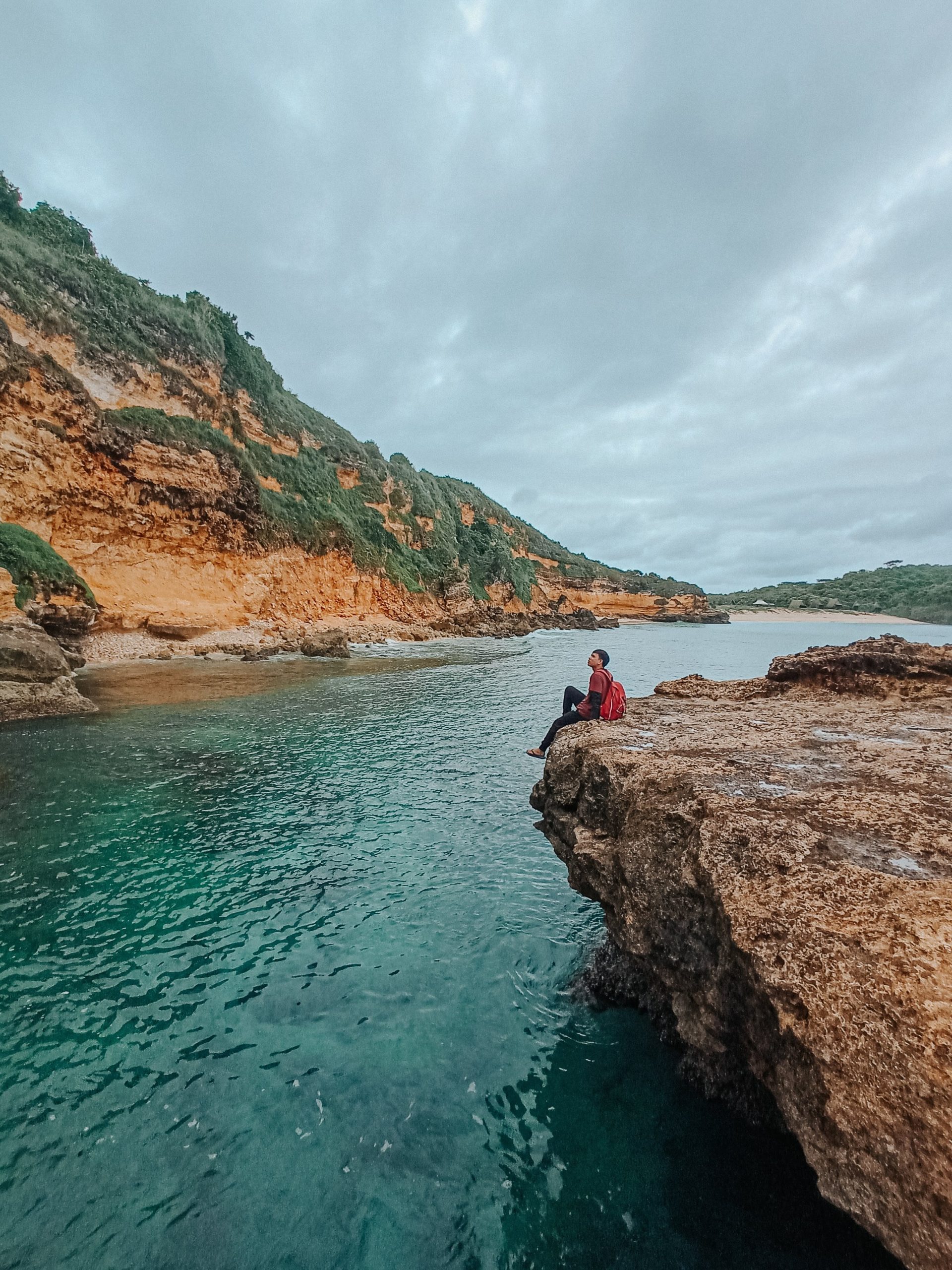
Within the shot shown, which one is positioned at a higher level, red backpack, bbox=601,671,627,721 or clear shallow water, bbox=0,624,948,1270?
red backpack, bbox=601,671,627,721

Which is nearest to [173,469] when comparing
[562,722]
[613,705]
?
[562,722]

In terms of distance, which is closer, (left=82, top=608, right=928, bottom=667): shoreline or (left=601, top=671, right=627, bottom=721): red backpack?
(left=601, top=671, right=627, bottom=721): red backpack

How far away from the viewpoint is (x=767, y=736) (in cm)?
546

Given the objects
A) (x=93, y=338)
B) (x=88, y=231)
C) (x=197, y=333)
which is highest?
(x=88, y=231)

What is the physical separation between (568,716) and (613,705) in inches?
45.2

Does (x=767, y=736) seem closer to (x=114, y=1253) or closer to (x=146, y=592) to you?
(x=114, y=1253)

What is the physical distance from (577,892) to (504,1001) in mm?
2114

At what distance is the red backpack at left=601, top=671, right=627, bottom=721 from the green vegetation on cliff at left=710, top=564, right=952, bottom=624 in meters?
130

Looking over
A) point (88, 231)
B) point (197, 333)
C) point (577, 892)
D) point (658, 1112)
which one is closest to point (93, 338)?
point (197, 333)

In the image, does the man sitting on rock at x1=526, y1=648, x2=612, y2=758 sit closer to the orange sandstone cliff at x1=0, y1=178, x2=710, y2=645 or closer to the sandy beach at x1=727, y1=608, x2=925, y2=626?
the orange sandstone cliff at x1=0, y1=178, x2=710, y2=645

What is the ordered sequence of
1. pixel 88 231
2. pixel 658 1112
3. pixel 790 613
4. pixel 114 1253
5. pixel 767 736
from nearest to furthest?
pixel 114 1253 < pixel 658 1112 < pixel 767 736 < pixel 88 231 < pixel 790 613

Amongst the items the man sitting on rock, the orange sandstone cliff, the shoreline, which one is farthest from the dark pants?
the orange sandstone cliff

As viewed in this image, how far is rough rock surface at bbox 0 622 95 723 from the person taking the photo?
13.1m

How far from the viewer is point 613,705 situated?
23.0 feet
